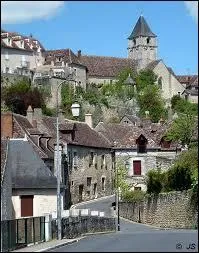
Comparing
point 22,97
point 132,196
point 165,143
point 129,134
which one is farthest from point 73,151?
point 22,97

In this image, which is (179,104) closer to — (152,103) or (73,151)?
(152,103)

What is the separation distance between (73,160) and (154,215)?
613 inches

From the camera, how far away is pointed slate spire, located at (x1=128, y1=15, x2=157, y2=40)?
521 feet

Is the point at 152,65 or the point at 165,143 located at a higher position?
the point at 152,65

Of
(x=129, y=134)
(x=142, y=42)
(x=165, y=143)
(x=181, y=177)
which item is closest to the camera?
(x=181, y=177)

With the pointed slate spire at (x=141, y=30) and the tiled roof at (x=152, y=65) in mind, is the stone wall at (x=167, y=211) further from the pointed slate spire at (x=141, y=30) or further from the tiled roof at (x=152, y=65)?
the pointed slate spire at (x=141, y=30)

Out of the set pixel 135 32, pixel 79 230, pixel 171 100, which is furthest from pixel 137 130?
pixel 135 32

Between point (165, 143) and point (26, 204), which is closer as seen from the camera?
point (26, 204)

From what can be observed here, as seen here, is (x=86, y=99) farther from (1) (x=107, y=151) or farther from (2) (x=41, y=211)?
(2) (x=41, y=211)

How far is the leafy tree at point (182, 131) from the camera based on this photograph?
62812mm

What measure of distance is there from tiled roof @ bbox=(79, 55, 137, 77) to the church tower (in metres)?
10.1

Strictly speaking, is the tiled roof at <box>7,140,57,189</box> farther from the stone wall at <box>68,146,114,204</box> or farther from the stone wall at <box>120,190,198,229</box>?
the stone wall at <box>68,146,114,204</box>

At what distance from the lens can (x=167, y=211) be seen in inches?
1734

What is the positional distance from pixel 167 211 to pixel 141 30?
118 meters
